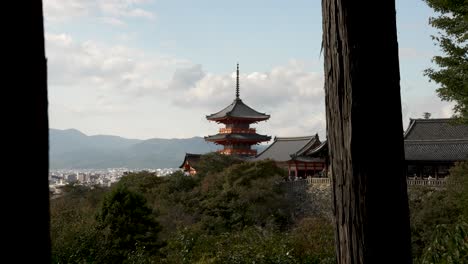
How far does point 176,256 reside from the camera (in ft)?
29.0

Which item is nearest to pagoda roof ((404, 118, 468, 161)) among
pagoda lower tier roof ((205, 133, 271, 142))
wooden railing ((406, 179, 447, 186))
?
wooden railing ((406, 179, 447, 186))

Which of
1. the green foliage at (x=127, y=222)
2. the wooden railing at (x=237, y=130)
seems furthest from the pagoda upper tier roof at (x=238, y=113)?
the green foliage at (x=127, y=222)

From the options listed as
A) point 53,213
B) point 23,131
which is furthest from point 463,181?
point 23,131

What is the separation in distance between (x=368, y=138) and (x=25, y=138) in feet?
3.69

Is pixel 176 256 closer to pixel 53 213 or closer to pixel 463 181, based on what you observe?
pixel 53 213

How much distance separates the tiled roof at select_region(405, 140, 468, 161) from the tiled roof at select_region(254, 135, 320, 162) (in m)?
5.61

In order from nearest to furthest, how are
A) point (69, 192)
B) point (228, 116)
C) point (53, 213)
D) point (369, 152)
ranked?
point (369, 152)
point (53, 213)
point (69, 192)
point (228, 116)

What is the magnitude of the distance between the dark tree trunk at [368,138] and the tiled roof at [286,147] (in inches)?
919

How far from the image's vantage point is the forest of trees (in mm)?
7852

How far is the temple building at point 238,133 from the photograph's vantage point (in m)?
31.8

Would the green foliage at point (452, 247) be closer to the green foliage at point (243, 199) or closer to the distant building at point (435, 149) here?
the green foliage at point (243, 199)

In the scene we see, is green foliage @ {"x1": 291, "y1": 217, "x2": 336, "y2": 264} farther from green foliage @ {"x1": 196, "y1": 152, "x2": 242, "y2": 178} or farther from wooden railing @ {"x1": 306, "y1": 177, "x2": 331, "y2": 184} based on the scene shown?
green foliage @ {"x1": 196, "y1": 152, "x2": 242, "y2": 178}

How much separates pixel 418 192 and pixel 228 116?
16.3 metres

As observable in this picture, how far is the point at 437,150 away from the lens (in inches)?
796
